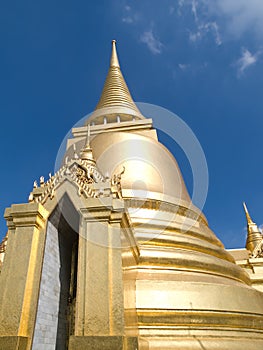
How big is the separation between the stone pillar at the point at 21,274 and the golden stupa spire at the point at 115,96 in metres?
9.30

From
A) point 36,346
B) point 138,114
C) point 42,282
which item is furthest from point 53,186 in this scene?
point 138,114

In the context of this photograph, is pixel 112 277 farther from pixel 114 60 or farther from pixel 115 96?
pixel 114 60

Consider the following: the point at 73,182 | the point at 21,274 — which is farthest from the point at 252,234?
the point at 21,274

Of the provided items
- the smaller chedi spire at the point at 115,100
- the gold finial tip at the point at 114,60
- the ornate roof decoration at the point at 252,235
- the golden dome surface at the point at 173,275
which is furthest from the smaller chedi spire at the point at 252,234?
the gold finial tip at the point at 114,60

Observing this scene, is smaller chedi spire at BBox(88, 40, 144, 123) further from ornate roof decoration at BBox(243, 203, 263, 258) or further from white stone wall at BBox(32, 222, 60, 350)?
white stone wall at BBox(32, 222, 60, 350)

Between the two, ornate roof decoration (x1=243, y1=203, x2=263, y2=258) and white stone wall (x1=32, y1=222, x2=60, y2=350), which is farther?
ornate roof decoration (x1=243, y1=203, x2=263, y2=258)

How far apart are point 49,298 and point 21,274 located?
575 millimetres

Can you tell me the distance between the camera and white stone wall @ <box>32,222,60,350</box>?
392 cm

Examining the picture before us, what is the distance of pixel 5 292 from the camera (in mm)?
3984

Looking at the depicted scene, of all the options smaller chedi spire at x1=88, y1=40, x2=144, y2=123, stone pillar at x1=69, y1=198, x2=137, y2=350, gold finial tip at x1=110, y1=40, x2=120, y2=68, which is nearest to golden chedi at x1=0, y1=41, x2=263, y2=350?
stone pillar at x1=69, y1=198, x2=137, y2=350

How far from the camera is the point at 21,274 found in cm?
407

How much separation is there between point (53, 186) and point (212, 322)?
3.77m

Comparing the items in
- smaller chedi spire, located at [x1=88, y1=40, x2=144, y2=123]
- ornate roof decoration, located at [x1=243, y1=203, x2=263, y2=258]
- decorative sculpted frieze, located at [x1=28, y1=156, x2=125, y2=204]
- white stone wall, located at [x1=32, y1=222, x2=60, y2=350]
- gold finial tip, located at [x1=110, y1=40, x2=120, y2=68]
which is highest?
gold finial tip, located at [x1=110, y1=40, x2=120, y2=68]

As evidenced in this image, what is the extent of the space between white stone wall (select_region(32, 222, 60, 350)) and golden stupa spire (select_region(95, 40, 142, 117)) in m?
9.29
